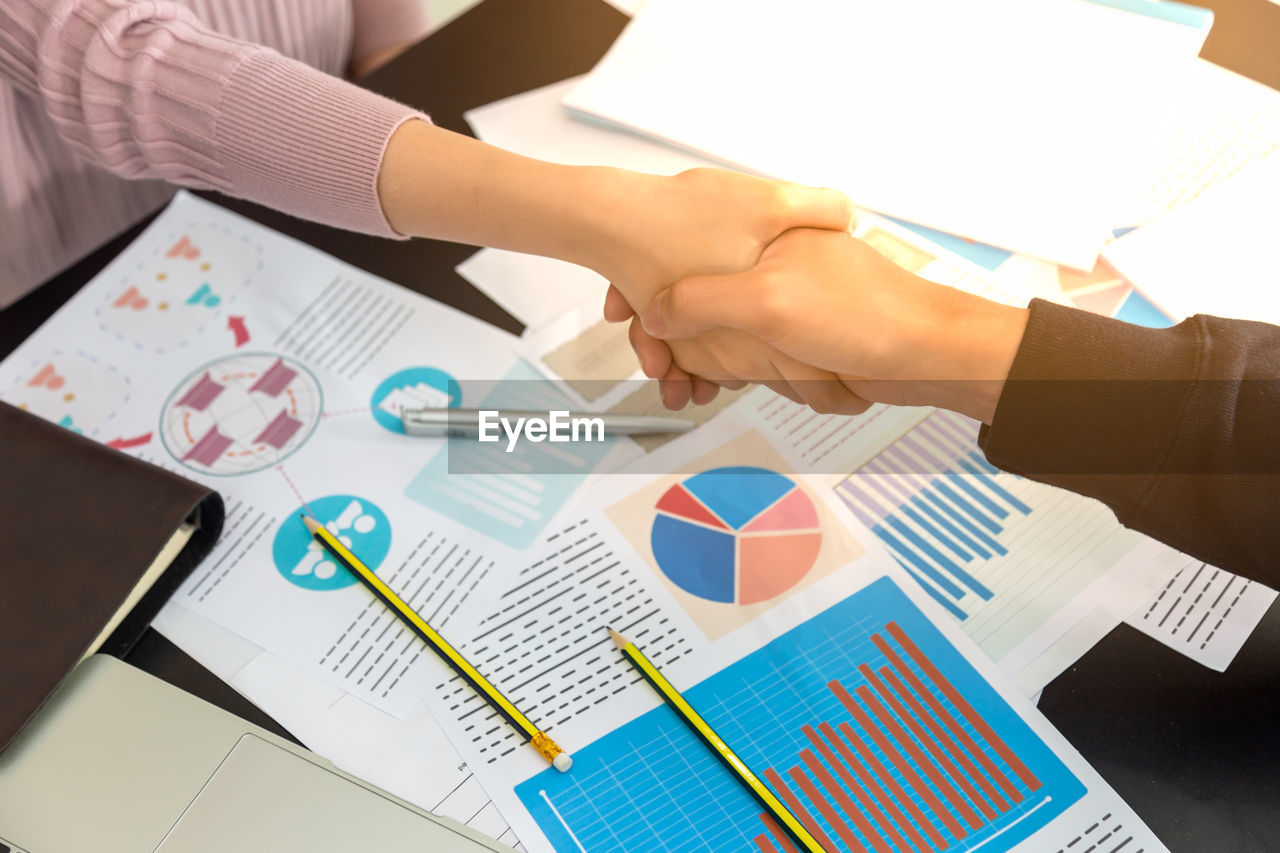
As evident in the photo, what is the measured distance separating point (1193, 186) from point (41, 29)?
36.3 inches

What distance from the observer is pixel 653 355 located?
2.41 feet

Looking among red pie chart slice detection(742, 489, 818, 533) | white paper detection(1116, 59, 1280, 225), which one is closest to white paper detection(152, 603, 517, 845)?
red pie chart slice detection(742, 489, 818, 533)

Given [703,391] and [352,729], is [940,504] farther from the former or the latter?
[352,729]

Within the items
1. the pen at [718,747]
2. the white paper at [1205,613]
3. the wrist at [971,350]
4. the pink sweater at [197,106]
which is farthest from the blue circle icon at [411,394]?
the white paper at [1205,613]

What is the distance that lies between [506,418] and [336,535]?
0.49 feet

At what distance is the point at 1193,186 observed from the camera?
0.81 metres

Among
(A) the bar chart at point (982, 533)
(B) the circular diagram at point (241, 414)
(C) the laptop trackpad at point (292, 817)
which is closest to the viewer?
(C) the laptop trackpad at point (292, 817)

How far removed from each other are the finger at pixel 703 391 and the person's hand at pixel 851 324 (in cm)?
1

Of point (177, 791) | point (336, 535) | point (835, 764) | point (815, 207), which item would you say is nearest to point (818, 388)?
point (815, 207)

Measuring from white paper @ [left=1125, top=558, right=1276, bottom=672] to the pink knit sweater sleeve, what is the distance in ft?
2.03

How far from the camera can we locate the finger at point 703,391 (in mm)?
735

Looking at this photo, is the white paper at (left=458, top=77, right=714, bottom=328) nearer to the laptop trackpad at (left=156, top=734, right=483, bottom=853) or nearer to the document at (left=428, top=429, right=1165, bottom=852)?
the document at (left=428, top=429, right=1165, bottom=852)

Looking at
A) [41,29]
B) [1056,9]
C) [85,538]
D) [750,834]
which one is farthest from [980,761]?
[41,29]
